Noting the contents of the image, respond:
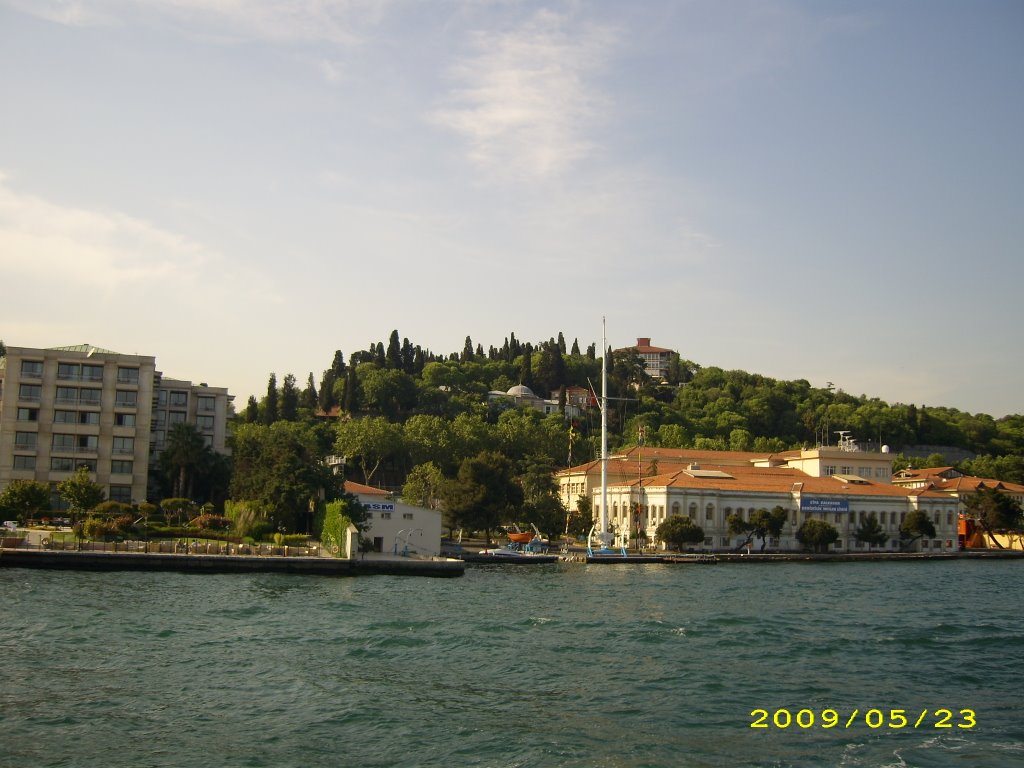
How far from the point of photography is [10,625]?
30172 millimetres

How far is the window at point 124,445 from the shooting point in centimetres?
7569

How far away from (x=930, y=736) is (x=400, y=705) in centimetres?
1113

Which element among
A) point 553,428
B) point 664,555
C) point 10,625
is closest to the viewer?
point 10,625

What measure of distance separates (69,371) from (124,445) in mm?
6945

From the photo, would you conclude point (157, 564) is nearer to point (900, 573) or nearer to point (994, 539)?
point (900, 573)

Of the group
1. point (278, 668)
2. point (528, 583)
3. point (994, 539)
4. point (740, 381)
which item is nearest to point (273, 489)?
point (528, 583)

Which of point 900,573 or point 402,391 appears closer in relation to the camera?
point 900,573

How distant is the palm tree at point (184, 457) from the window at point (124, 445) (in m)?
2.38

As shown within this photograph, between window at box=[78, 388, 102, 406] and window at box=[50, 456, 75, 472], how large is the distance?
4408 mm

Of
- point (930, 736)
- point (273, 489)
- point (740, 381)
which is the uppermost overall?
point (740, 381)

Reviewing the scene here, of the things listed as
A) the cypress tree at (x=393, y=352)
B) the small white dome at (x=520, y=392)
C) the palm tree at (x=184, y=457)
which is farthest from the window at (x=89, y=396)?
the small white dome at (x=520, y=392)

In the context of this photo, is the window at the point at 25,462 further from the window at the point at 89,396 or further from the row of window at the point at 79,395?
the window at the point at 89,396

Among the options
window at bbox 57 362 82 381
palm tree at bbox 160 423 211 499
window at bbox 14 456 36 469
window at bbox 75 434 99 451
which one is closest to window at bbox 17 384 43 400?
window at bbox 57 362 82 381

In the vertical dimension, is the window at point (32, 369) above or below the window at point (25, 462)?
above
